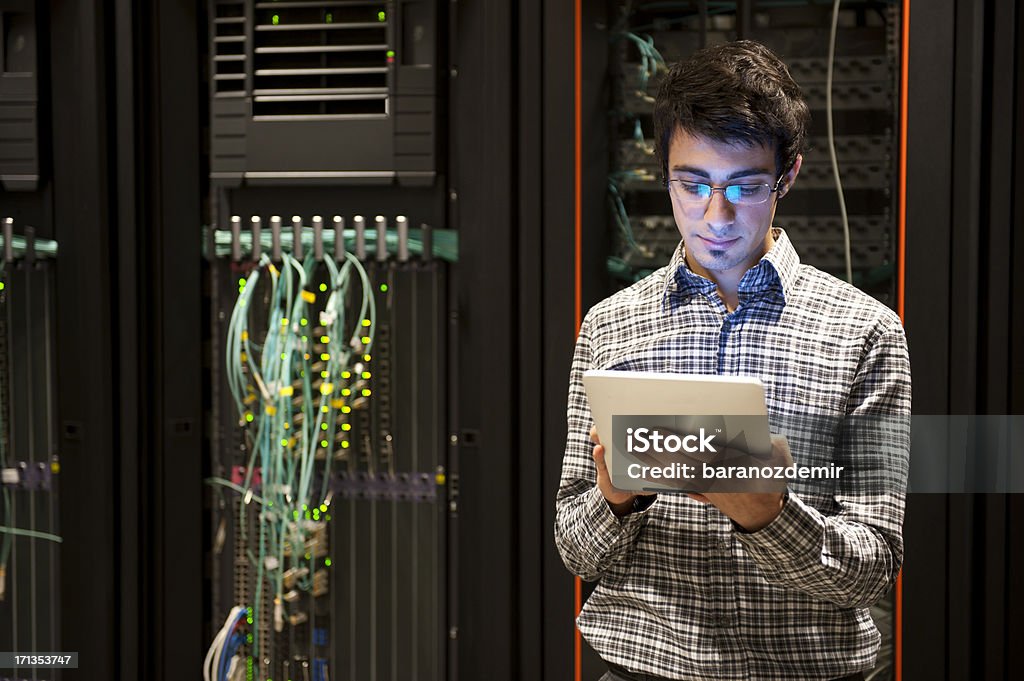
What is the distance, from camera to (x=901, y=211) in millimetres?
1583

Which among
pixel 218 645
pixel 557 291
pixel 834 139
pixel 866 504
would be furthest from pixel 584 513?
pixel 218 645

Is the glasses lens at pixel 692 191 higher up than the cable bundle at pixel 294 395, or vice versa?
the glasses lens at pixel 692 191

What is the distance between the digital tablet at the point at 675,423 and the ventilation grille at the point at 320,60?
955 mm

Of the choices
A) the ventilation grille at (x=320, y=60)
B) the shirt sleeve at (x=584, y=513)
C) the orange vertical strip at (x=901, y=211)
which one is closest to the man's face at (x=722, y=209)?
the shirt sleeve at (x=584, y=513)

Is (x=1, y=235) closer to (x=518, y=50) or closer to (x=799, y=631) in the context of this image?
(x=518, y=50)

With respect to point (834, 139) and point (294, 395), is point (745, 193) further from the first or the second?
point (294, 395)

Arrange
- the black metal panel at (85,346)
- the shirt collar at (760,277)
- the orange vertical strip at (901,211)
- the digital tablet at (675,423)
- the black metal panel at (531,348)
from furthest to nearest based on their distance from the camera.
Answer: the black metal panel at (85,346), the black metal panel at (531,348), the orange vertical strip at (901,211), the shirt collar at (760,277), the digital tablet at (675,423)

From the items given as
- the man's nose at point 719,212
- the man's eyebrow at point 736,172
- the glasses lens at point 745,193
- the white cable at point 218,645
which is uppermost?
the man's eyebrow at point 736,172

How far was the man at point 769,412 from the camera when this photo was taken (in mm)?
1148

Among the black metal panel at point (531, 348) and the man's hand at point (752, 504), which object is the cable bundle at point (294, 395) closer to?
the black metal panel at point (531, 348)

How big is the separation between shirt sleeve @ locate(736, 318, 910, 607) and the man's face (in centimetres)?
21

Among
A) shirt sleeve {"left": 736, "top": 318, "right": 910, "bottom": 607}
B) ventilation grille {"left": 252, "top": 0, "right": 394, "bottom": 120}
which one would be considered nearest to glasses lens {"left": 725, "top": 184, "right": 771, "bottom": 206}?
shirt sleeve {"left": 736, "top": 318, "right": 910, "bottom": 607}

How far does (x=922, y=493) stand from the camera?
1601 mm

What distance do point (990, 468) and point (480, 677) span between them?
0.98m
